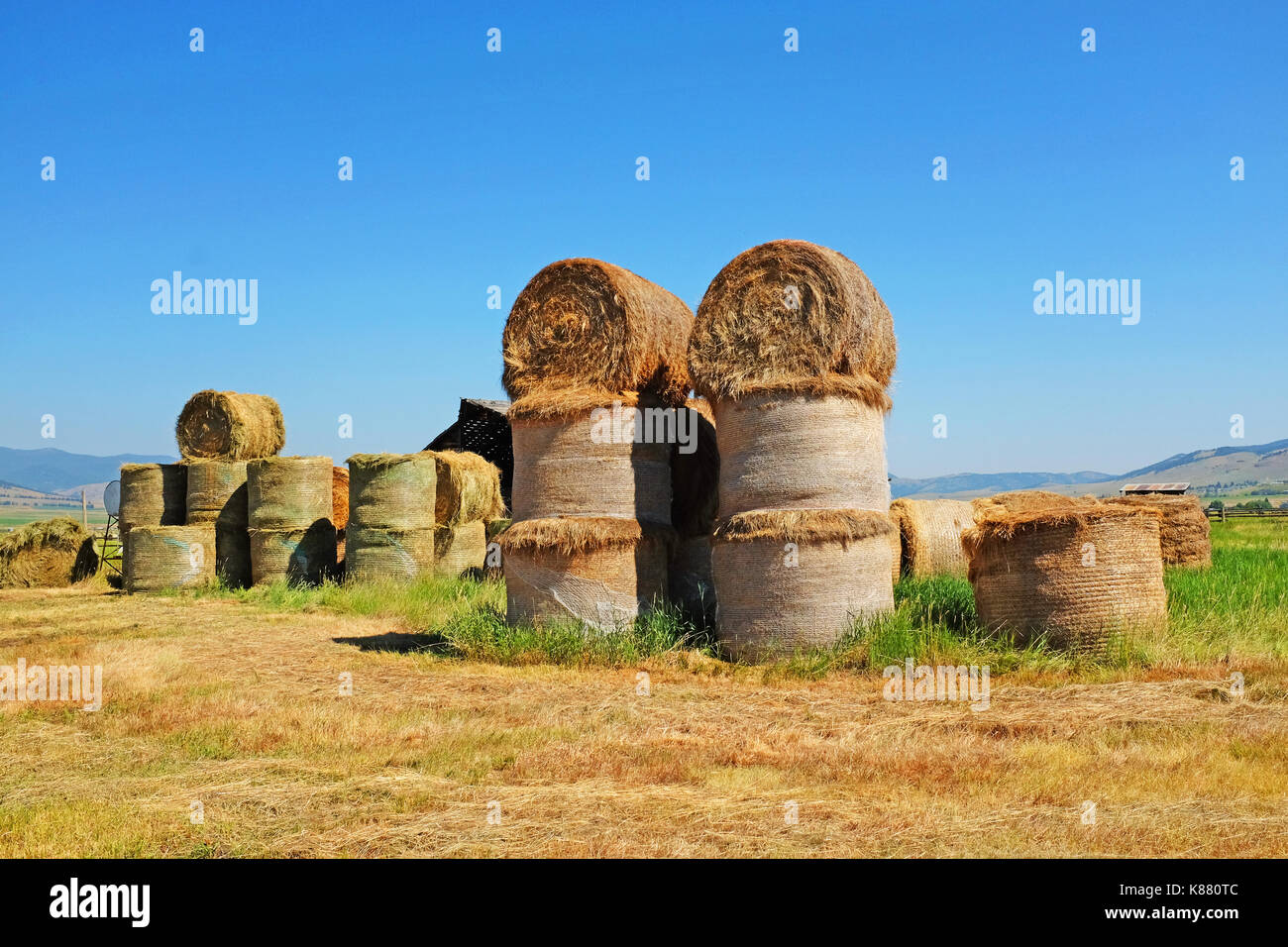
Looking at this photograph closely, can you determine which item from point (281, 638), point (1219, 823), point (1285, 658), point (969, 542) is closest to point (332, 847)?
point (1219, 823)

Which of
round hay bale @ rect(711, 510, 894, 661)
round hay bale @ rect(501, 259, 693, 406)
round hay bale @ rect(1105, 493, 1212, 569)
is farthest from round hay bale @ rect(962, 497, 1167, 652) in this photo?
round hay bale @ rect(1105, 493, 1212, 569)

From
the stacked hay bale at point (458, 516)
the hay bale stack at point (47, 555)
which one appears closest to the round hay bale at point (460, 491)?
the stacked hay bale at point (458, 516)

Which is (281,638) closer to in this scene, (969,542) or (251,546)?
(251,546)

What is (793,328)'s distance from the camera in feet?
30.1

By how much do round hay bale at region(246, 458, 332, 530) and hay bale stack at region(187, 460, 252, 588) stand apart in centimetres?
84

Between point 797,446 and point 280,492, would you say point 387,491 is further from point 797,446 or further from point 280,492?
point 797,446

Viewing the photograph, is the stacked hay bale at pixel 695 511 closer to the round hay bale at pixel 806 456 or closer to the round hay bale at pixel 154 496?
the round hay bale at pixel 806 456

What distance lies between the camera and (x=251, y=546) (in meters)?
16.8

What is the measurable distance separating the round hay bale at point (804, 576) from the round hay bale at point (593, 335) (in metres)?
2.13

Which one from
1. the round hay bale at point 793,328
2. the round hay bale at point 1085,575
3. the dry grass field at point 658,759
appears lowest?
the dry grass field at point 658,759

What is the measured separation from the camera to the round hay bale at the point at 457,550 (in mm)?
15766

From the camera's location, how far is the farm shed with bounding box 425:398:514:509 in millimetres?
22438

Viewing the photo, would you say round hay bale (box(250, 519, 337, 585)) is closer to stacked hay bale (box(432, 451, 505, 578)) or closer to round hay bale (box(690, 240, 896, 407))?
stacked hay bale (box(432, 451, 505, 578))
